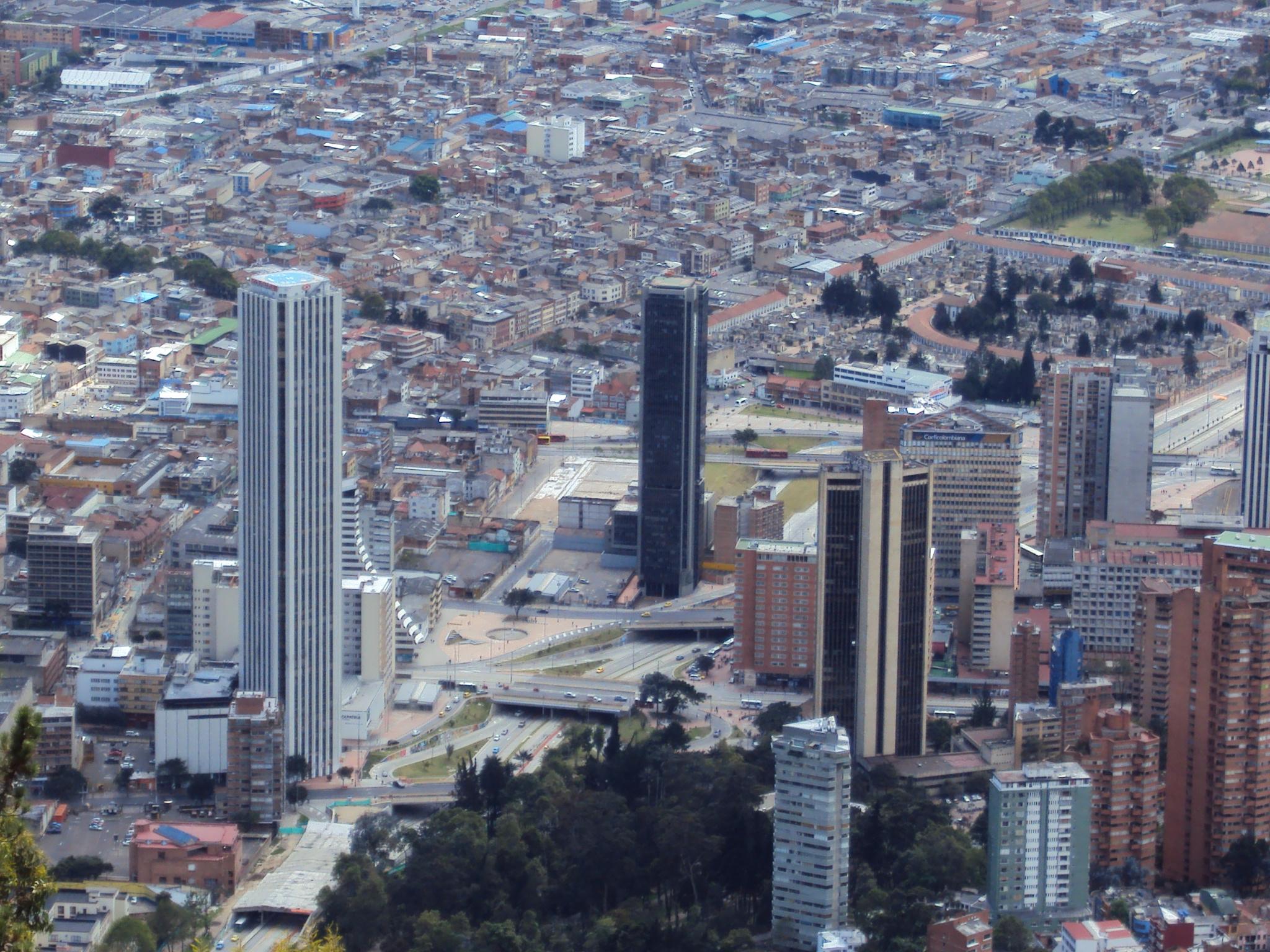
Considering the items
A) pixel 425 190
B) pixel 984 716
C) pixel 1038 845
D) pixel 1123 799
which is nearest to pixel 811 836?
pixel 1038 845

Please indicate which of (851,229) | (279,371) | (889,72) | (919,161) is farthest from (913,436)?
(889,72)

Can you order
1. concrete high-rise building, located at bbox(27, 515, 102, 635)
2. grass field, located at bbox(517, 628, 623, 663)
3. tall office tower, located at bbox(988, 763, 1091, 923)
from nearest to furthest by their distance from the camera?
tall office tower, located at bbox(988, 763, 1091, 923)
grass field, located at bbox(517, 628, 623, 663)
concrete high-rise building, located at bbox(27, 515, 102, 635)

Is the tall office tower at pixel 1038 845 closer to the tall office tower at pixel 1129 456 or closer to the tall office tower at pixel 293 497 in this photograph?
the tall office tower at pixel 293 497

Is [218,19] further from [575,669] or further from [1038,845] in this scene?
[1038,845]

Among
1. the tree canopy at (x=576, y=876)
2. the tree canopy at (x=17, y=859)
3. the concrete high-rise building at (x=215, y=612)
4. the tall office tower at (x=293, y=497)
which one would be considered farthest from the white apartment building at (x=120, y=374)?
the tree canopy at (x=17, y=859)

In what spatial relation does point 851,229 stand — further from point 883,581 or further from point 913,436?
point 883,581

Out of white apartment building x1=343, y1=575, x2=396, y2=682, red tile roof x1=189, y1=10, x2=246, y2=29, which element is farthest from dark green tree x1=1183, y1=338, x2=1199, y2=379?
red tile roof x1=189, y1=10, x2=246, y2=29

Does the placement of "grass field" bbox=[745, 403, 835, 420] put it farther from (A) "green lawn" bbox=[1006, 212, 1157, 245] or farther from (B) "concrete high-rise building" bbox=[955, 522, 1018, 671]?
(A) "green lawn" bbox=[1006, 212, 1157, 245]

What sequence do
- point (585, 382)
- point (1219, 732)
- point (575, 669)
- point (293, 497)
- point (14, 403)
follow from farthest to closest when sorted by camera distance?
point (585, 382) < point (14, 403) < point (575, 669) < point (293, 497) < point (1219, 732)
